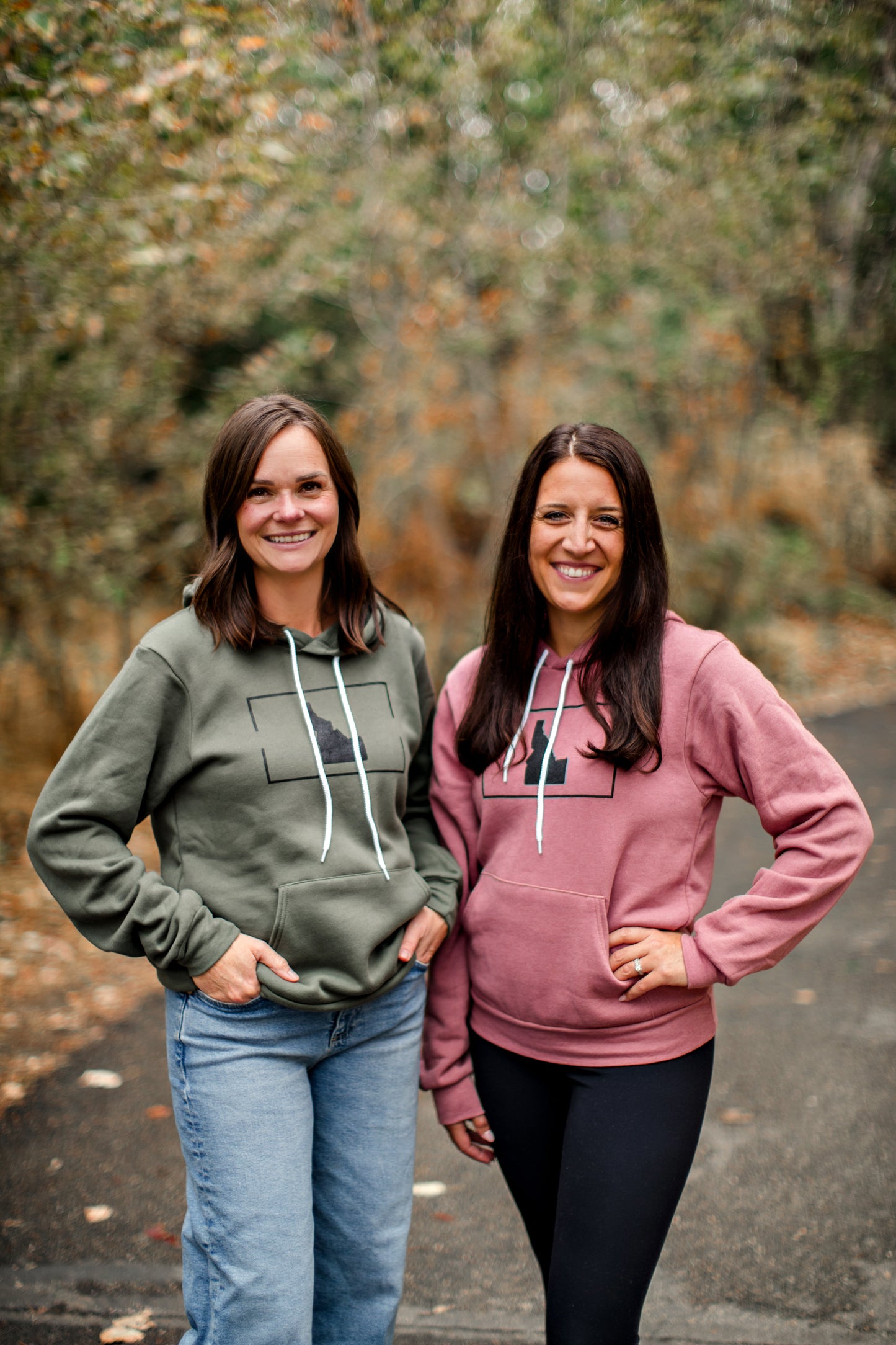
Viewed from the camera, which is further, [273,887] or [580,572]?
[580,572]

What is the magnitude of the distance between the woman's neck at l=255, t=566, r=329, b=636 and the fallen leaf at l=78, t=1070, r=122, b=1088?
9.33ft

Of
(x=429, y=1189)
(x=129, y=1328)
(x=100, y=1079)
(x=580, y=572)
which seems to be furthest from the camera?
(x=100, y=1079)

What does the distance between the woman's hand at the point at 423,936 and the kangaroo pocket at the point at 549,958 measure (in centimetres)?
9

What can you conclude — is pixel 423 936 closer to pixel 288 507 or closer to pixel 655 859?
pixel 655 859

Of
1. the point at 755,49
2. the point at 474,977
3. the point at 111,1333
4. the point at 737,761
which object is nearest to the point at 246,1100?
the point at 474,977

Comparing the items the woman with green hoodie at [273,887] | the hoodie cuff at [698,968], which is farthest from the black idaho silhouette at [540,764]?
the hoodie cuff at [698,968]

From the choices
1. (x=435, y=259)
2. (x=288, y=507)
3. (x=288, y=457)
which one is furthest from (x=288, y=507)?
(x=435, y=259)

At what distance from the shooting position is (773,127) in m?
8.55

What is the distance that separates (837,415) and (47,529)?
10.0m

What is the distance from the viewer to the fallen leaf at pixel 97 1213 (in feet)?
11.1

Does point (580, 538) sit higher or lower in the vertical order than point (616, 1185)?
higher

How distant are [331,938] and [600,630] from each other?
2.67ft

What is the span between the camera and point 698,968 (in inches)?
78.4

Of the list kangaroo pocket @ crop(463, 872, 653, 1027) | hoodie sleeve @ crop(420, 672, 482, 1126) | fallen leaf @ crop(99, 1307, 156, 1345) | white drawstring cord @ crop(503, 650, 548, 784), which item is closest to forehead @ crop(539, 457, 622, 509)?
white drawstring cord @ crop(503, 650, 548, 784)
